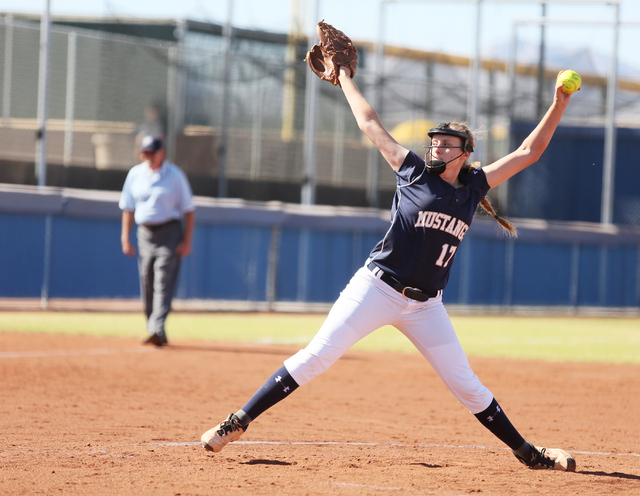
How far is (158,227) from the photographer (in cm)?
943

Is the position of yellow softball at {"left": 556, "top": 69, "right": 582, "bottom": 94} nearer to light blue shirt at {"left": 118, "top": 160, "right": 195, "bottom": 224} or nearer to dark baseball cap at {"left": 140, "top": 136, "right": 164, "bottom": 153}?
light blue shirt at {"left": 118, "top": 160, "right": 195, "bottom": 224}

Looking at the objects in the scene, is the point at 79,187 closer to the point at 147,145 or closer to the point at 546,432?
the point at 147,145

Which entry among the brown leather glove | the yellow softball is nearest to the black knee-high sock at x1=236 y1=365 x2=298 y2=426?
the brown leather glove

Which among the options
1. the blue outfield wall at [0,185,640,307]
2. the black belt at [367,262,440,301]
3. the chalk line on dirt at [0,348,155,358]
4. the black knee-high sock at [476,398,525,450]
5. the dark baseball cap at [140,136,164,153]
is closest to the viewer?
the black belt at [367,262,440,301]

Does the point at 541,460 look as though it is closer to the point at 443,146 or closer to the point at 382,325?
the point at 382,325

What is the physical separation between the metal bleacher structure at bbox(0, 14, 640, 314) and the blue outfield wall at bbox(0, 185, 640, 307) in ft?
0.11

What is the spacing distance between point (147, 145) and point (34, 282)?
6.36 m

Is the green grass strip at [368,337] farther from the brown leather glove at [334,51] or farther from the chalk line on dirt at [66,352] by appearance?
the brown leather glove at [334,51]

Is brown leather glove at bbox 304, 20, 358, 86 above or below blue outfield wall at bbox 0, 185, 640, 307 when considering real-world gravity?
above

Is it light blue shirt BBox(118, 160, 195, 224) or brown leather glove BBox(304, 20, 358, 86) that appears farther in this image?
light blue shirt BBox(118, 160, 195, 224)

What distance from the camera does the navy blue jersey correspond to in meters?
4.23

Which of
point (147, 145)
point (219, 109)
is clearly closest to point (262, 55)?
point (219, 109)

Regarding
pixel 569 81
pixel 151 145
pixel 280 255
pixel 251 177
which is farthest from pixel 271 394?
pixel 251 177

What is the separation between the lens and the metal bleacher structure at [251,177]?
1534 cm
